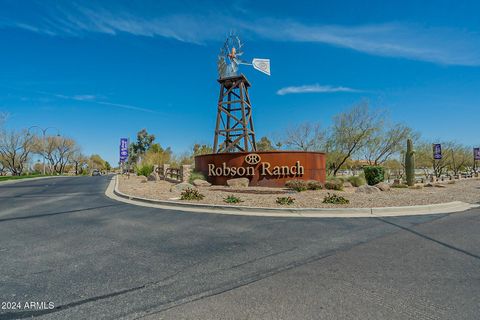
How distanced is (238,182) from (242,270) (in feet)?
36.7

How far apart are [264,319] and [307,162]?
1376cm

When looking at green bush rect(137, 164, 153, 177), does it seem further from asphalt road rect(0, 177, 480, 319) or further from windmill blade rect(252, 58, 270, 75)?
asphalt road rect(0, 177, 480, 319)

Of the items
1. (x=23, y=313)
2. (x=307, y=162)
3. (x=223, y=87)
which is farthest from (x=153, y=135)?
(x=23, y=313)

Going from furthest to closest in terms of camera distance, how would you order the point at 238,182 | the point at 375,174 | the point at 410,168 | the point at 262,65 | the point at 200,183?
the point at 262,65 → the point at 410,168 → the point at 375,174 → the point at 200,183 → the point at 238,182

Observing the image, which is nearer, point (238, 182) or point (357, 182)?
point (238, 182)

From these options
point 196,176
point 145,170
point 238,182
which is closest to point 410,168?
point 238,182

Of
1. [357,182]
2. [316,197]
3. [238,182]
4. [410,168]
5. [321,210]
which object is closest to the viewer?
[321,210]

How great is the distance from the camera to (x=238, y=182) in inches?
582

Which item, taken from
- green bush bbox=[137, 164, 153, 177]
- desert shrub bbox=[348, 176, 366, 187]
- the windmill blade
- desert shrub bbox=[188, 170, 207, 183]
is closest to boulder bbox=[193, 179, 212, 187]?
desert shrub bbox=[188, 170, 207, 183]

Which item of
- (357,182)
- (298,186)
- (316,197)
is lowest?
(316,197)

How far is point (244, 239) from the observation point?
5137 millimetres

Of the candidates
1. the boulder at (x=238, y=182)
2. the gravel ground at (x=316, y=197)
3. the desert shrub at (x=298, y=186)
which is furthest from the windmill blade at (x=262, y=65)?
the gravel ground at (x=316, y=197)

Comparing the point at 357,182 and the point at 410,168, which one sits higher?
the point at 410,168

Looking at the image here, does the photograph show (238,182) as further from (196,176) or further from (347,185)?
Answer: (347,185)
